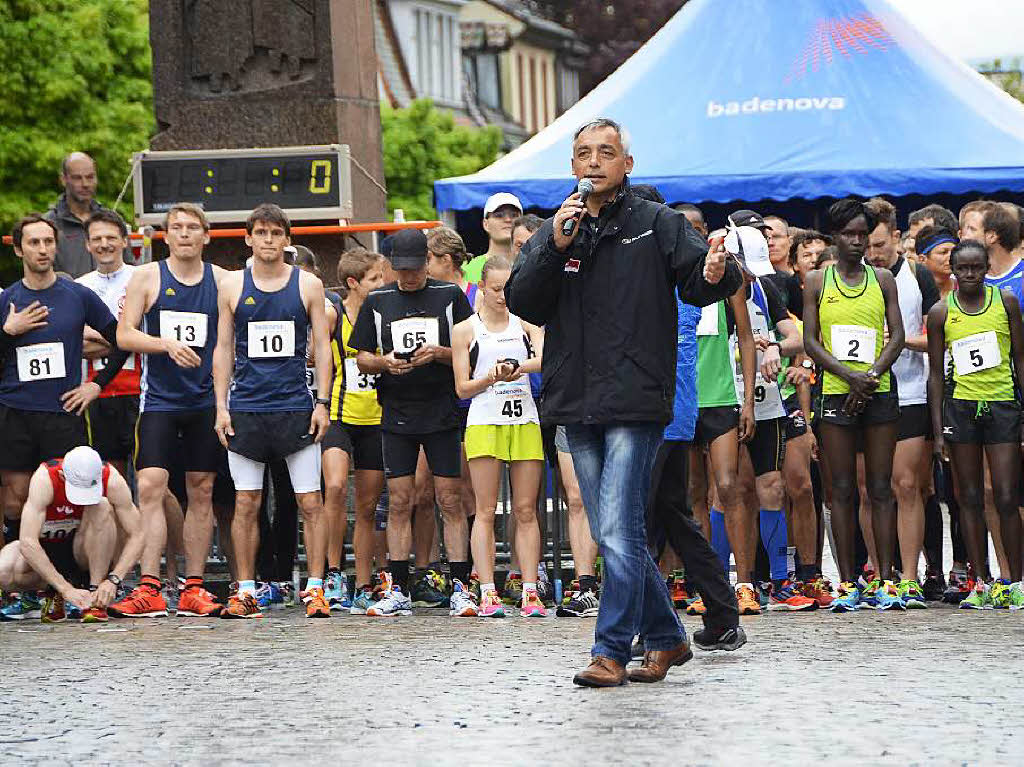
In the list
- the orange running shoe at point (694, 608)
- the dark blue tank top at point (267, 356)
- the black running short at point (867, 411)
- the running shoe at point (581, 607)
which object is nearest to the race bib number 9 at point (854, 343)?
the black running short at point (867, 411)

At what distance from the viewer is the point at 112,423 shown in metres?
12.3

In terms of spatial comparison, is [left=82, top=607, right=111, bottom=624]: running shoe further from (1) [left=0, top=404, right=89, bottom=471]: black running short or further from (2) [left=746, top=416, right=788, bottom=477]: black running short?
(2) [left=746, top=416, right=788, bottom=477]: black running short

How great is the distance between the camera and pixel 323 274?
14812 millimetres

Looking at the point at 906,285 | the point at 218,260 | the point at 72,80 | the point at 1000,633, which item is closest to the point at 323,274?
the point at 218,260

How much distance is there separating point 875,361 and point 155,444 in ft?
13.0

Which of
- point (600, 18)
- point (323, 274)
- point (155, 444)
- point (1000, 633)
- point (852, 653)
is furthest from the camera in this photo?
point (600, 18)

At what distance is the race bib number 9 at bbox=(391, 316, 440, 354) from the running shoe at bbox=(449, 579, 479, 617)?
1367 millimetres

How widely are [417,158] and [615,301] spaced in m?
45.1

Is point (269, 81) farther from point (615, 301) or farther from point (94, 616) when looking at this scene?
point (615, 301)

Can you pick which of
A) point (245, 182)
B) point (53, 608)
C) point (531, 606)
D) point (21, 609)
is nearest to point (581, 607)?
point (531, 606)

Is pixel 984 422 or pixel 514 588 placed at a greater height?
pixel 984 422

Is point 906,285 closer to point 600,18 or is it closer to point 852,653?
point 852,653

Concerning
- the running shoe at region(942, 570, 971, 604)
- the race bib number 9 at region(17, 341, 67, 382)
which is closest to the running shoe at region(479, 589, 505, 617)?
the running shoe at region(942, 570, 971, 604)

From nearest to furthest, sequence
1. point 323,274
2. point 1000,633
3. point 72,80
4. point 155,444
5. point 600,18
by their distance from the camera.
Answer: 1. point 1000,633
2. point 155,444
3. point 323,274
4. point 72,80
5. point 600,18
